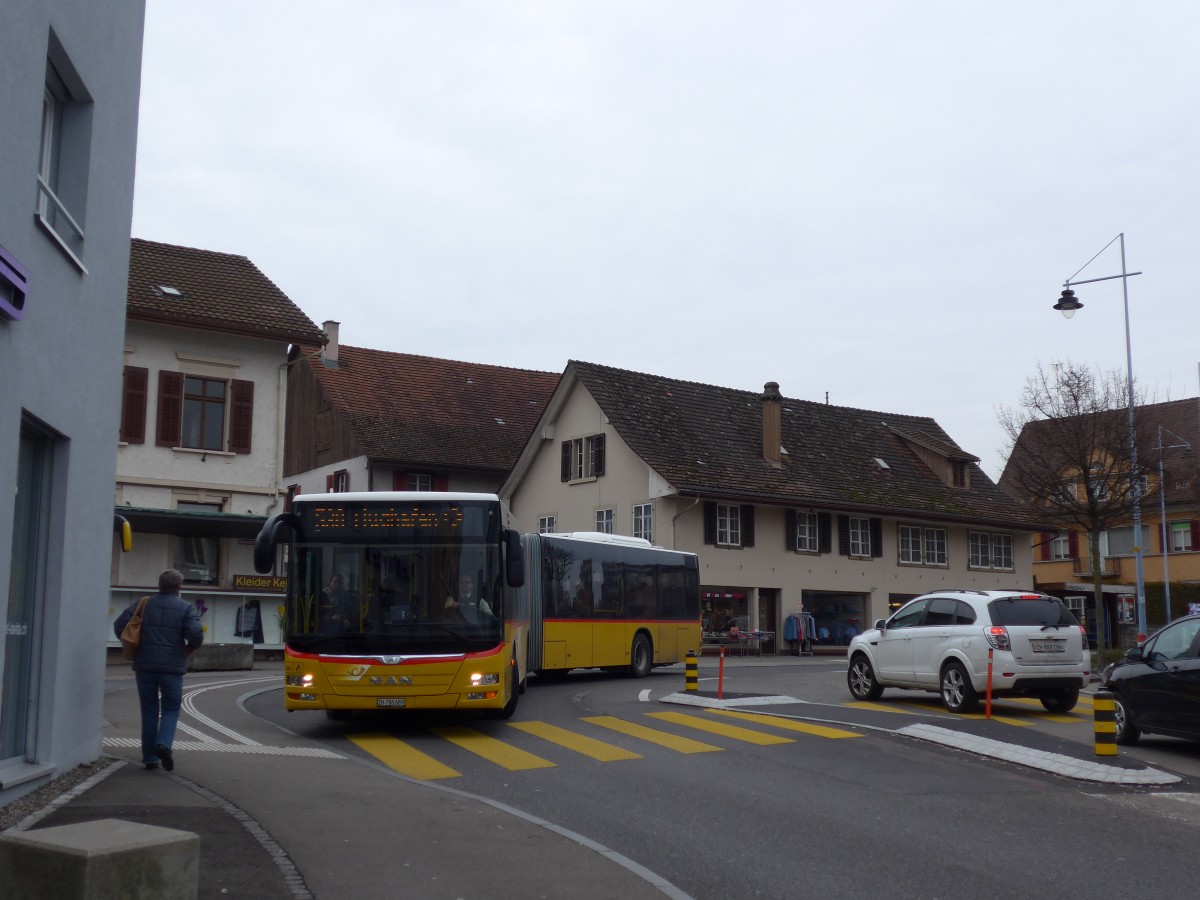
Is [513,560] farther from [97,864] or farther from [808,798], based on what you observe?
[97,864]

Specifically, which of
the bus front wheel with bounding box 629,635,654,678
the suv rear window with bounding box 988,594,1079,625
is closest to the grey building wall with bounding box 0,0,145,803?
the suv rear window with bounding box 988,594,1079,625

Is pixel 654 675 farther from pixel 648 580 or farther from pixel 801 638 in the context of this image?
pixel 801 638

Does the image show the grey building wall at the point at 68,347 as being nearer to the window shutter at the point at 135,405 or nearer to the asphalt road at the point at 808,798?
the asphalt road at the point at 808,798

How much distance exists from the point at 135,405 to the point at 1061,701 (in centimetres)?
2281

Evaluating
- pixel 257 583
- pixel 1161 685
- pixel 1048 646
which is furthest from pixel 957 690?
pixel 257 583

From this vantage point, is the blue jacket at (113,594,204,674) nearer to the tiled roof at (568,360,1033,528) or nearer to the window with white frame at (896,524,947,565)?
the tiled roof at (568,360,1033,528)

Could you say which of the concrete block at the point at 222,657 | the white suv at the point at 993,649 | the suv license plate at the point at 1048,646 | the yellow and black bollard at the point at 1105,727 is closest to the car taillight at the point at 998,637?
the white suv at the point at 993,649

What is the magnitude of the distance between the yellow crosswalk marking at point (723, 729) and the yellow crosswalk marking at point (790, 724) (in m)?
0.53

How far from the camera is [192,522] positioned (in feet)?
101

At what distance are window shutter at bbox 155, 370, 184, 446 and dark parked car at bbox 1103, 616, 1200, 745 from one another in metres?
23.9

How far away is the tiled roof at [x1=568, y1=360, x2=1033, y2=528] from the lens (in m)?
41.6

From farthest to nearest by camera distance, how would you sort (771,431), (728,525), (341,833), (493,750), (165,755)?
(771,431) → (728,525) → (493,750) → (165,755) → (341,833)

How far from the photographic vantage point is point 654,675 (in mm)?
27797

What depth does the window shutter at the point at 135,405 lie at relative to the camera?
104 feet
